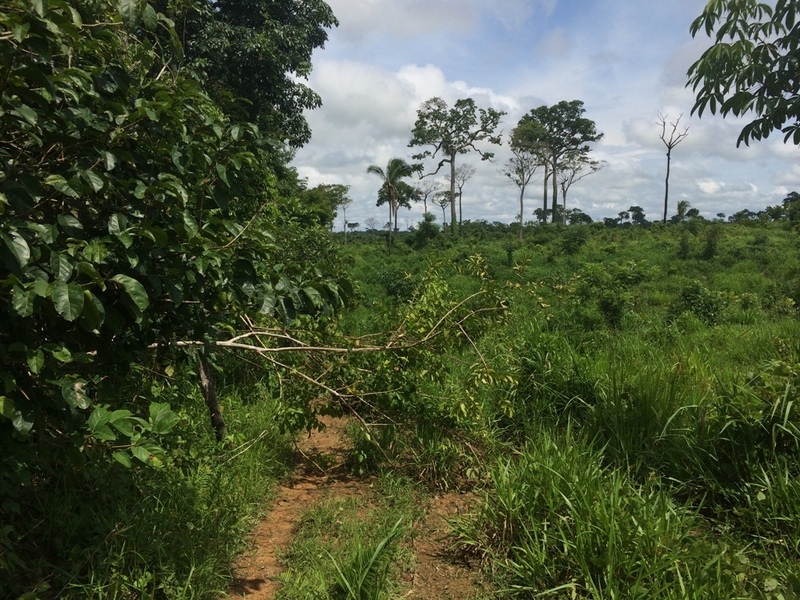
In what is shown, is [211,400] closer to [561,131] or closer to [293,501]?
[293,501]

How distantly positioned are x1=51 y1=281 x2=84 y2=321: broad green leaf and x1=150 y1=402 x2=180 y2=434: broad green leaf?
2.09 feet

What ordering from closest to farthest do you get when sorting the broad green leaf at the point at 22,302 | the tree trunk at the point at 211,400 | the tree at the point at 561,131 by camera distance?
1. the broad green leaf at the point at 22,302
2. the tree trunk at the point at 211,400
3. the tree at the point at 561,131

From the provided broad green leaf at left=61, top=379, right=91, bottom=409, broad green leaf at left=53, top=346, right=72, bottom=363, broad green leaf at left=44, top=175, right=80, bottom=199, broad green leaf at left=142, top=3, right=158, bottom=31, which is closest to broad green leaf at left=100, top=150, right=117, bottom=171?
broad green leaf at left=44, top=175, right=80, bottom=199

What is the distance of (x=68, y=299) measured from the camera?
4.82 feet

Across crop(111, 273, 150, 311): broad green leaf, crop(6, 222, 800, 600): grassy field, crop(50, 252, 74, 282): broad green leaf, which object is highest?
crop(50, 252, 74, 282): broad green leaf

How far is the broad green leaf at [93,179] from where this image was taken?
1.74 meters

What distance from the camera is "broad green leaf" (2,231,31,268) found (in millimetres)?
1456

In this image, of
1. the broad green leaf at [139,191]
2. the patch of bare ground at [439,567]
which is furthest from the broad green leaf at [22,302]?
the patch of bare ground at [439,567]

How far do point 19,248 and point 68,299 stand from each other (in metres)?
0.20

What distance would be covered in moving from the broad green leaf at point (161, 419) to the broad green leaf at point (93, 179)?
2.70 ft

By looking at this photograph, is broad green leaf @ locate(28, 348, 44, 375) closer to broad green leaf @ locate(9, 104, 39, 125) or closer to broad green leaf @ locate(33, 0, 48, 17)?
broad green leaf @ locate(9, 104, 39, 125)

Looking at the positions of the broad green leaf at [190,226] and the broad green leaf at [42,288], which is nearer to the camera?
the broad green leaf at [42,288]

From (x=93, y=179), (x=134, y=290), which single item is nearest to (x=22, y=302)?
(x=134, y=290)

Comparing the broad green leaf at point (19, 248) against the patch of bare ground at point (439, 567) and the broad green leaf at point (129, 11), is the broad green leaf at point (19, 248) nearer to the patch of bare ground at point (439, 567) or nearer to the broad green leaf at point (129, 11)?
the broad green leaf at point (129, 11)
